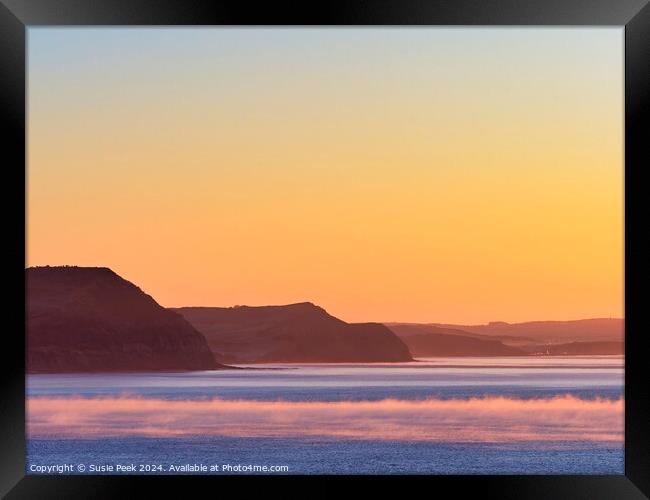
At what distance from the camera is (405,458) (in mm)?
30875

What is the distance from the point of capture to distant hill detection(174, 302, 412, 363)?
23.3 m

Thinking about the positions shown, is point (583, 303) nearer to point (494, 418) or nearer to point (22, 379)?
point (22, 379)

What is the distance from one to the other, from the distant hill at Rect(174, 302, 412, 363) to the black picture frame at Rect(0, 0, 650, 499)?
52.2 ft

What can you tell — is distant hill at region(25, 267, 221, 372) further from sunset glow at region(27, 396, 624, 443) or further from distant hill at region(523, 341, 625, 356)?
distant hill at region(523, 341, 625, 356)

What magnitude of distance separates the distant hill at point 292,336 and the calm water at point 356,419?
83.4 inches

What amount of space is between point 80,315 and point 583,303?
2000 cm

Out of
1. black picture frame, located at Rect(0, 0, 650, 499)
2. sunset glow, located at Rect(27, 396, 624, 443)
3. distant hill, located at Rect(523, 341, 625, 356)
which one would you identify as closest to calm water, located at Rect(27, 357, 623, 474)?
sunset glow, located at Rect(27, 396, 624, 443)

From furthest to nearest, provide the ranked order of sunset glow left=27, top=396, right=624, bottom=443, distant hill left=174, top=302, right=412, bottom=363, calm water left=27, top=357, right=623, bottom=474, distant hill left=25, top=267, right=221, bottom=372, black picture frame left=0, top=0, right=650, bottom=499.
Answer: sunset glow left=27, top=396, right=624, bottom=443, calm water left=27, top=357, right=623, bottom=474, distant hill left=25, top=267, right=221, bottom=372, distant hill left=174, top=302, right=412, bottom=363, black picture frame left=0, top=0, right=650, bottom=499

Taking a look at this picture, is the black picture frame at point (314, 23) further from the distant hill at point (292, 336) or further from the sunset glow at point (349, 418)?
the sunset glow at point (349, 418)

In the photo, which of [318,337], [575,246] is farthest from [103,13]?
[318,337]

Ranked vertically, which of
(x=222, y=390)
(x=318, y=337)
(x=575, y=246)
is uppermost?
(x=575, y=246)

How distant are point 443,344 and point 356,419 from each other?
362 inches

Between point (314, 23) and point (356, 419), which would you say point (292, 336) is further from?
point (314, 23)

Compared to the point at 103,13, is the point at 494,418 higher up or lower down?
lower down
